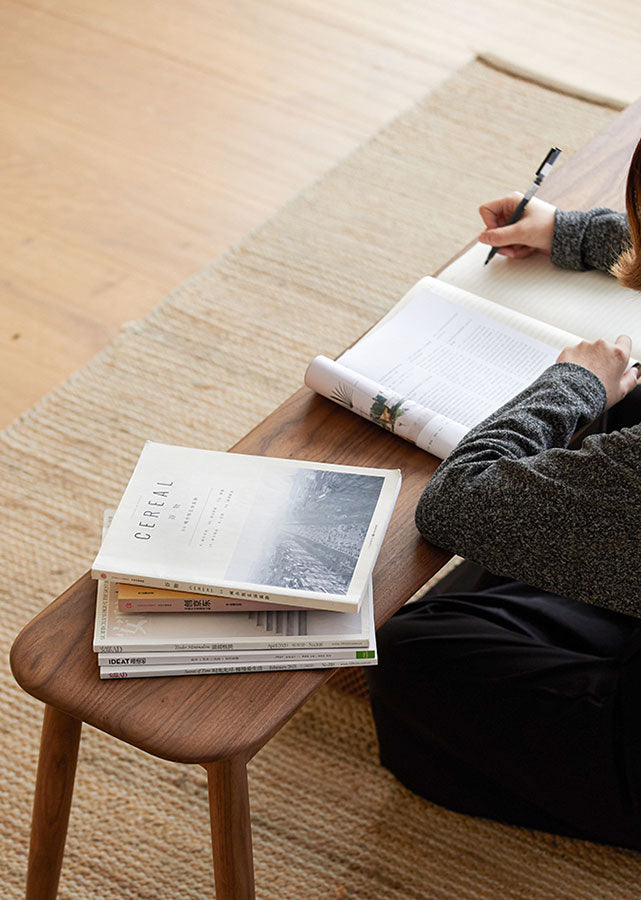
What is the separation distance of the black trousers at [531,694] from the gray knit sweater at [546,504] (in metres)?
0.16

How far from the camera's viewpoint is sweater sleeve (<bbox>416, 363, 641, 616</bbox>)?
34.8 inches

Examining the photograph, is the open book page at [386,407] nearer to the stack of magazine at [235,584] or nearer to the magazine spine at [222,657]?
the stack of magazine at [235,584]

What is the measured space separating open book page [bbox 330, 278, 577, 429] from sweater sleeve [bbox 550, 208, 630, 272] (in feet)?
0.41

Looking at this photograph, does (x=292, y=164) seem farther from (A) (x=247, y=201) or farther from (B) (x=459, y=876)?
(B) (x=459, y=876)

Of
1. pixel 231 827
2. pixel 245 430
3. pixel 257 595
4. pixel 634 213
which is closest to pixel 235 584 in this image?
pixel 257 595

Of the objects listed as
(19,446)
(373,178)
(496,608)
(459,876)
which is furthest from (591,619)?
(373,178)

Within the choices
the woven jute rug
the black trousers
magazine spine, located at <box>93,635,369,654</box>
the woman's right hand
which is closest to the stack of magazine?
magazine spine, located at <box>93,635,369,654</box>

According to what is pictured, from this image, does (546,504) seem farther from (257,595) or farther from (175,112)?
(175,112)

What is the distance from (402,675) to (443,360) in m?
0.37

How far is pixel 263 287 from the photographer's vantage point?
2.19 metres

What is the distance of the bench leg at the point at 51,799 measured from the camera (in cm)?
103

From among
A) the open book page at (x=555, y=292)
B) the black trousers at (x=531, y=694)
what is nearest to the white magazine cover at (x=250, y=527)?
the black trousers at (x=531, y=694)

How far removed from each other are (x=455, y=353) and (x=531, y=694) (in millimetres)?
391

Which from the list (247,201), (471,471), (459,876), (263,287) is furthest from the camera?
(247,201)
